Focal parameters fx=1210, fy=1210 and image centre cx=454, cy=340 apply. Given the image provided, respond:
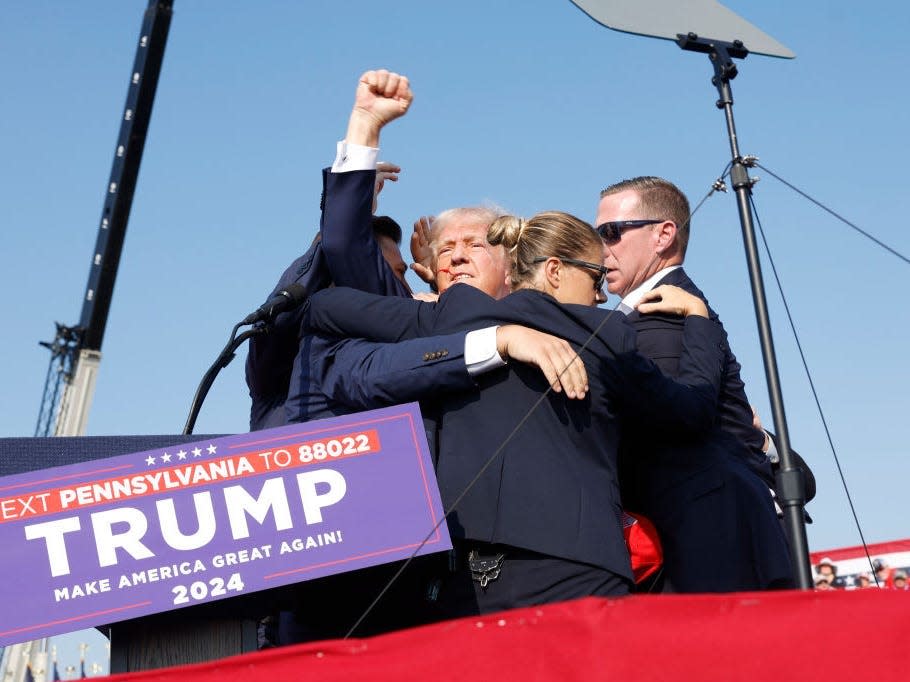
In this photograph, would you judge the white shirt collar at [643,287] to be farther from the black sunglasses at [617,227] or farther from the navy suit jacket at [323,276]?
the navy suit jacket at [323,276]

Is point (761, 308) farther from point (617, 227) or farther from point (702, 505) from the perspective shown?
point (617, 227)

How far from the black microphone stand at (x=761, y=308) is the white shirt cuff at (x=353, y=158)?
0.82 m

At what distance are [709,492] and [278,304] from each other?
1.18 m

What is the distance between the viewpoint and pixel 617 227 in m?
3.77

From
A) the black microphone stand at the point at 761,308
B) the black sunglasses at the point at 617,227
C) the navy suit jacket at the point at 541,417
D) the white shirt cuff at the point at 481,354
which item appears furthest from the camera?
the black sunglasses at the point at 617,227

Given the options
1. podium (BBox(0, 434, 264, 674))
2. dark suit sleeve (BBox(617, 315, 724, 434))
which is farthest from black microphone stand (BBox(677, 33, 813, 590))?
podium (BBox(0, 434, 264, 674))

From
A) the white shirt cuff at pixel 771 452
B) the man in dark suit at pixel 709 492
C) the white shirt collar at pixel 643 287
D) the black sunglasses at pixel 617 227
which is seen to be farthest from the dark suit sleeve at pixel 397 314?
the white shirt cuff at pixel 771 452

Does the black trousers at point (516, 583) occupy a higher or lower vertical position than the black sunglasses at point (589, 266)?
lower

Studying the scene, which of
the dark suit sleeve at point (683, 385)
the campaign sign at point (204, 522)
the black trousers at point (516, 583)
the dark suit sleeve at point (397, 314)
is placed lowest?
the black trousers at point (516, 583)

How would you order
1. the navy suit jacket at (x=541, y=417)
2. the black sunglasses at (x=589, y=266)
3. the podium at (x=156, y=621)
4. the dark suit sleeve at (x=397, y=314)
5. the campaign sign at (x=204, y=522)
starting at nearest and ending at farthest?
the campaign sign at (x=204, y=522) → the podium at (x=156, y=621) → the navy suit jacket at (x=541, y=417) → the dark suit sleeve at (x=397, y=314) → the black sunglasses at (x=589, y=266)

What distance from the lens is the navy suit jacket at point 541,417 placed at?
2541mm

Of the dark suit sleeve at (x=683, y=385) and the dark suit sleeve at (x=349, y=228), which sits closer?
the dark suit sleeve at (x=683, y=385)

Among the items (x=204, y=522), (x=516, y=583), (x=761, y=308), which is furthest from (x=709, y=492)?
(x=204, y=522)

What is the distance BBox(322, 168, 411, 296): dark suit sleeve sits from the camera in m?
3.06
